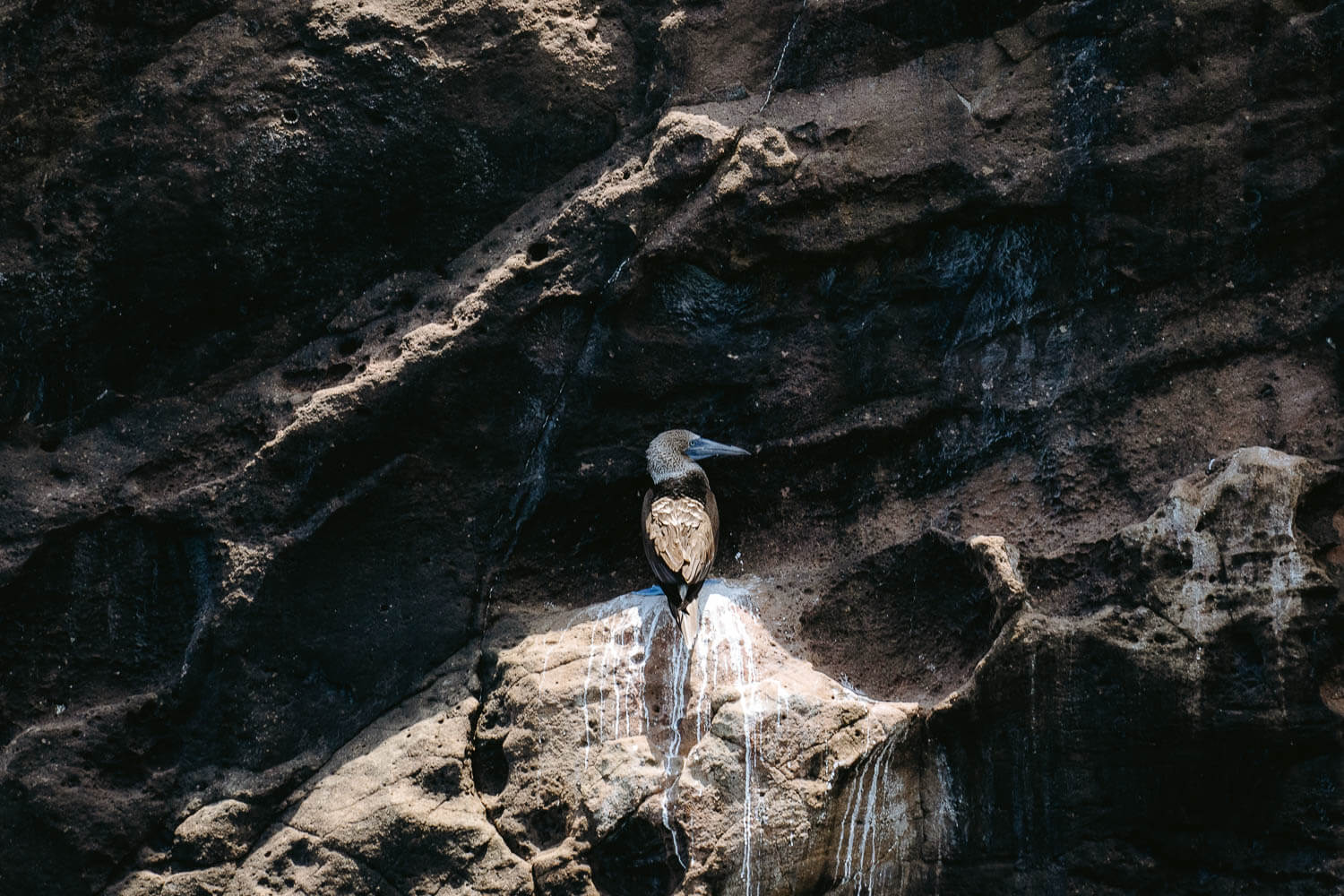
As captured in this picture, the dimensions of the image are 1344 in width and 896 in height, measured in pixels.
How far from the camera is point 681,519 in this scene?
6137mm

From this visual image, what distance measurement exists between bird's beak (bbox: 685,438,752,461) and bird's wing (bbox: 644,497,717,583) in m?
0.30

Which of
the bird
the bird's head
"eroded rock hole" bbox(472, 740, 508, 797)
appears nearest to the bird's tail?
the bird

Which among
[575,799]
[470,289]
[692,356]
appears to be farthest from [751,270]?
[575,799]

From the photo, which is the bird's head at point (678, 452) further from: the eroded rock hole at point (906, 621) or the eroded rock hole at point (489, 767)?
the eroded rock hole at point (489, 767)

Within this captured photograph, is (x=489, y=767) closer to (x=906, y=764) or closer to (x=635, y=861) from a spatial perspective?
(x=635, y=861)

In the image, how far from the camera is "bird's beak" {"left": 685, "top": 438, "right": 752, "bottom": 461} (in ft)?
21.2

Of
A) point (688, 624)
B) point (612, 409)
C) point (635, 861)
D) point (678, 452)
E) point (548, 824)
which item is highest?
point (612, 409)

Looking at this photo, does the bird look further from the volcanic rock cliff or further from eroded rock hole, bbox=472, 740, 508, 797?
eroded rock hole, bbox=472, 740, 508, 797

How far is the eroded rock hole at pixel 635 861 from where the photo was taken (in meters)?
5.42

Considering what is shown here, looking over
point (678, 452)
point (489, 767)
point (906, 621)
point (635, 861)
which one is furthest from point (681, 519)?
point (635, 861)

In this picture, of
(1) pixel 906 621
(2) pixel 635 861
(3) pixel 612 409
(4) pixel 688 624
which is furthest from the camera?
(3) pixel 612 409

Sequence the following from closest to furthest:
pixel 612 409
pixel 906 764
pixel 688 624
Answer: pixel 906 764
pixel 688 624
pixel 612 409

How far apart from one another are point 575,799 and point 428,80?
3404 mm

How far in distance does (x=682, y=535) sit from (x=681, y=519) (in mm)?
92
